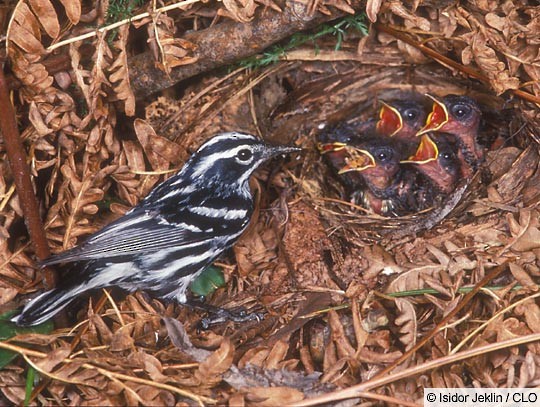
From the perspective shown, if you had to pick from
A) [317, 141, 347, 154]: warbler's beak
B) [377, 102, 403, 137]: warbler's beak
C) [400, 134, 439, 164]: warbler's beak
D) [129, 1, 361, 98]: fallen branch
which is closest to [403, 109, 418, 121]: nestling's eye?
[377, 102, 403, 137]: warbler's beak

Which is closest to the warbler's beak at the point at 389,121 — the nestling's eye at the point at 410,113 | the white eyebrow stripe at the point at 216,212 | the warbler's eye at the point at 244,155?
the nestling's eye at the point at 410,113

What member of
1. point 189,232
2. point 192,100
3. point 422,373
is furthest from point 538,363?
point 192,100

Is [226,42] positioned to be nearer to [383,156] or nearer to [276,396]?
[383,156]

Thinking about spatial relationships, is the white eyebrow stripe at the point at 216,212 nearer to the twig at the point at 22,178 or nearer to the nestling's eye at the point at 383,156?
the twig at the point at 22,178

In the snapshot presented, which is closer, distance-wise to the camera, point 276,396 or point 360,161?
point 276,396

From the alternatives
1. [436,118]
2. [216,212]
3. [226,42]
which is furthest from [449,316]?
[226,42]
